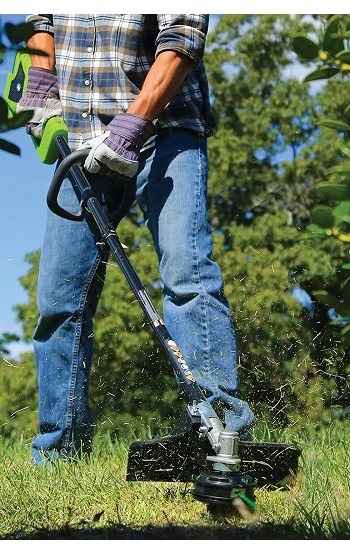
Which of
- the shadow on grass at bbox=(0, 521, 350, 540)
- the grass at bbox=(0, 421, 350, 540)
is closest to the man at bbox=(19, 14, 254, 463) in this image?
the grass at bbox=(0, 421, 350, 540)

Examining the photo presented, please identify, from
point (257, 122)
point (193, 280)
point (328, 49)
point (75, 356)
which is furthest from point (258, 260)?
point (328, 49)

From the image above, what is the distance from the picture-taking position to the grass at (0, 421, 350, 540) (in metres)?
1.97

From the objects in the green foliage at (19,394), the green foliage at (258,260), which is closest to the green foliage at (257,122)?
the green foliage at (258,260)

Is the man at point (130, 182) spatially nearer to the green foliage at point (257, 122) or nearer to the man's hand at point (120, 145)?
the man's hand at point (120, 145)

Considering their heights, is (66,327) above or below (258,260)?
above

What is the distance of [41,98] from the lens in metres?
2.85

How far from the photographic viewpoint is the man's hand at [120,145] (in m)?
2.44

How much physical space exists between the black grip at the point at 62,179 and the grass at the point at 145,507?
712 millimetres

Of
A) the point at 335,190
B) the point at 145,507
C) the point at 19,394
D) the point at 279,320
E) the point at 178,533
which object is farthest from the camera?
the point at 19,394

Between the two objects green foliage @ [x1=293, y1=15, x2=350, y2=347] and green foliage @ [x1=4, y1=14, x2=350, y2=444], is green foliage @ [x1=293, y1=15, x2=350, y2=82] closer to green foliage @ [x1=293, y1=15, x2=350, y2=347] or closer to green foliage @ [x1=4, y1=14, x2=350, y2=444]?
green foliage @ [x1=293, y1=15, x2=350, y2=347]

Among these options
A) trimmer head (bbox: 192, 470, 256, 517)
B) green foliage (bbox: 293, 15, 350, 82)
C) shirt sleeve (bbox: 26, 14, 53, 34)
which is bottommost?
trimmer head (bbox: 192, 470, 256, 517)

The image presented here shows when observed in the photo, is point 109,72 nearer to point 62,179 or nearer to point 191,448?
point 62,179

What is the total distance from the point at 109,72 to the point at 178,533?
1.41 m
